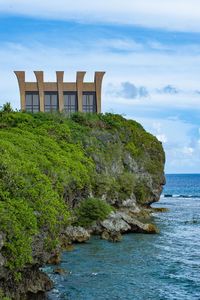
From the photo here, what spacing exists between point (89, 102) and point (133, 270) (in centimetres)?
5558

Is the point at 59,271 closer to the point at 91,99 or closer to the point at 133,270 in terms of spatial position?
the point at 133,270

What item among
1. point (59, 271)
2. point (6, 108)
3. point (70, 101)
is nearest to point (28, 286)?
point (59, 271)

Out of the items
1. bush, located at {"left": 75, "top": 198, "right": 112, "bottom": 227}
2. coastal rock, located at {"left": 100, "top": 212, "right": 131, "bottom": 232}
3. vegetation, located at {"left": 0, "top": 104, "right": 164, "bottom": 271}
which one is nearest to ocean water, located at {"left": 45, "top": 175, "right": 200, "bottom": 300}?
coastal rock, located at {"left": 100, "top": 212, "right": 131, "bottom": 232}

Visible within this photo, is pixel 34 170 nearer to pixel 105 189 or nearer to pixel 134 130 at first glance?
pixel 105 189

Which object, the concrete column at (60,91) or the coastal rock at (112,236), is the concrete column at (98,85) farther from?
the coastal rock at (112,236)

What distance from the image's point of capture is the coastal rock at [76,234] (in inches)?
1973

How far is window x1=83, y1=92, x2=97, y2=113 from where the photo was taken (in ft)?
303

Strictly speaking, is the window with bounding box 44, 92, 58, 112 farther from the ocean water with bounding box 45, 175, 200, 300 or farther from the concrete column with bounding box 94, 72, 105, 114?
the ocean water with bounding box 45, 175, 200, 300

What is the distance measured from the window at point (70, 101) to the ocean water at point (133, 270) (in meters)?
39.3

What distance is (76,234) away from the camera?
168 feet

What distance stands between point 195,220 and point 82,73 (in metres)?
31.6

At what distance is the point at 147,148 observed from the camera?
87062 mm

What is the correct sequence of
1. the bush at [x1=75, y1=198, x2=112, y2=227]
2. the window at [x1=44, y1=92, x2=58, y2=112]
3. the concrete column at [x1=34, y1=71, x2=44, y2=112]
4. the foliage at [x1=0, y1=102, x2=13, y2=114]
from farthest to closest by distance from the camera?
the window at [x1=44, y1=92, x2=58, y2=112] < the concrete column at [x1=34, y1=71, x2=44, y2=112] < the foliage at [x1=0, y1=102, x2=13, y2=114] < the bush at [x1=75, y1=198, x2=112, y2=227]

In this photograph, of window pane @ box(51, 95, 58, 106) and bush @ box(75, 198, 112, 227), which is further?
window pane @ box(51, 95, 58, 106)
